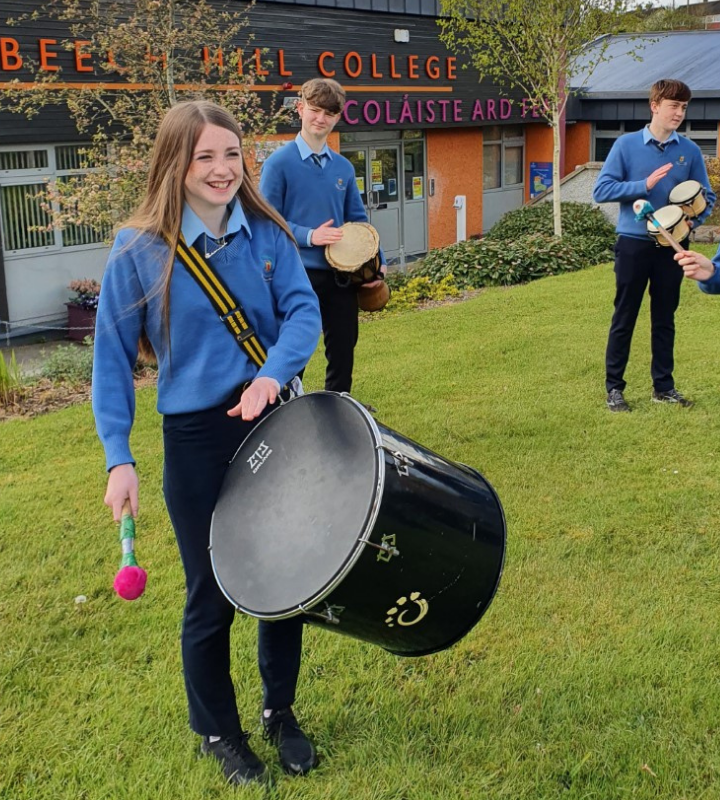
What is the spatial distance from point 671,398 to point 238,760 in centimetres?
452

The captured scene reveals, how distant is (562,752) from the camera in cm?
289

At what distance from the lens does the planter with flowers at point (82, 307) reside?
39.4 feet

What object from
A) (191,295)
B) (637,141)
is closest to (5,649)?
(191,295)

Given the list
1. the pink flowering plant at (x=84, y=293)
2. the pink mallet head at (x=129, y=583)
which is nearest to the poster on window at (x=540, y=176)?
the pink flowering plant at (x=84, y=293)

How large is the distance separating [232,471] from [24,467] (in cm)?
364

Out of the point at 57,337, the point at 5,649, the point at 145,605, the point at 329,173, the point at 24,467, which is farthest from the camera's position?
the point at 57,337

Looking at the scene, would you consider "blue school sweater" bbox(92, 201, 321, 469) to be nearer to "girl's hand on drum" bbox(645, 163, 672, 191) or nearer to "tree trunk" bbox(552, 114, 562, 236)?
"girl's hand on drum" bbox(645, 163, 672, 191)

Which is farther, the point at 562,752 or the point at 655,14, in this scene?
the point at 655,14

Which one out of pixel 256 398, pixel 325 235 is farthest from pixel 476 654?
pixel 325 235

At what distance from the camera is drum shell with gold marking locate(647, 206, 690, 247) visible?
570 cm

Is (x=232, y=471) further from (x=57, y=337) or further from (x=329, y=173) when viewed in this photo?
(x=57, y=337)

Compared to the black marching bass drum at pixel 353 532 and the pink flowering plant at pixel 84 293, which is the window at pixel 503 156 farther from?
the black marching bass drum at pixel 353 532

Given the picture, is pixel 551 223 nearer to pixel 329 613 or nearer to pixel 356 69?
pixel 356 69

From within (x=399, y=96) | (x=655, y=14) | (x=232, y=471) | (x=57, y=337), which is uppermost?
(x=655, y=14)
